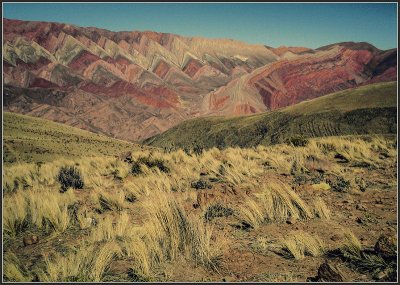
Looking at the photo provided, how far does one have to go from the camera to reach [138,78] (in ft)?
550

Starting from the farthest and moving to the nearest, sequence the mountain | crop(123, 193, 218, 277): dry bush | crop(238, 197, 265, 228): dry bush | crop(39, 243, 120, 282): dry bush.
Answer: the mountain < crop(238, 197, 265, 228): dry bush < crop(123, 193, 218, 277): dry bush < crop(39, 243, 120, 282): dry bush

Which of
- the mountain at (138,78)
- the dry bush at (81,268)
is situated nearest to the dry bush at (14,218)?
the dry bush at (81,268)

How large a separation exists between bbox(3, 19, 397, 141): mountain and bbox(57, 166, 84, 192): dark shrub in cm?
10389

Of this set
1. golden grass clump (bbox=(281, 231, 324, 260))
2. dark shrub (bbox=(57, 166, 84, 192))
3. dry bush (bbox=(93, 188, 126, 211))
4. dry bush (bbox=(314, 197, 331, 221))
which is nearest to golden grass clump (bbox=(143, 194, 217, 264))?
golden grass clump (bbox=(281, 231, 324, 260))

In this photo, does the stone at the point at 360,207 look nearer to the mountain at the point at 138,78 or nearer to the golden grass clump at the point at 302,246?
the golden grass clump at the point at 302,246

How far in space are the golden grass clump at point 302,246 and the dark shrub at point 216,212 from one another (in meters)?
1.92

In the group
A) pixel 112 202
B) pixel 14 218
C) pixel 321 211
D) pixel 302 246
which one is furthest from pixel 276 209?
pixel 14 218

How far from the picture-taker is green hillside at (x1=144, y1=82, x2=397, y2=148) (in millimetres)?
62156

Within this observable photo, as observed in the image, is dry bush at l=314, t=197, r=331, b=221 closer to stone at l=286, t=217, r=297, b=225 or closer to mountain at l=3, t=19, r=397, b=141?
stone at l=286, t=217, r=297, b=225

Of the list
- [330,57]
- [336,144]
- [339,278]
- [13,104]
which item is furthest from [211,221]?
[330,57]

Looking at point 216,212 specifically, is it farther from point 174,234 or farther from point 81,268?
point 81,268

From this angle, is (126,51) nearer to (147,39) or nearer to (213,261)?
(147,39)

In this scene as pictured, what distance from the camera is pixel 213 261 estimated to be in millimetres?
5043

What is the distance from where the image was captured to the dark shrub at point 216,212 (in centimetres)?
721
